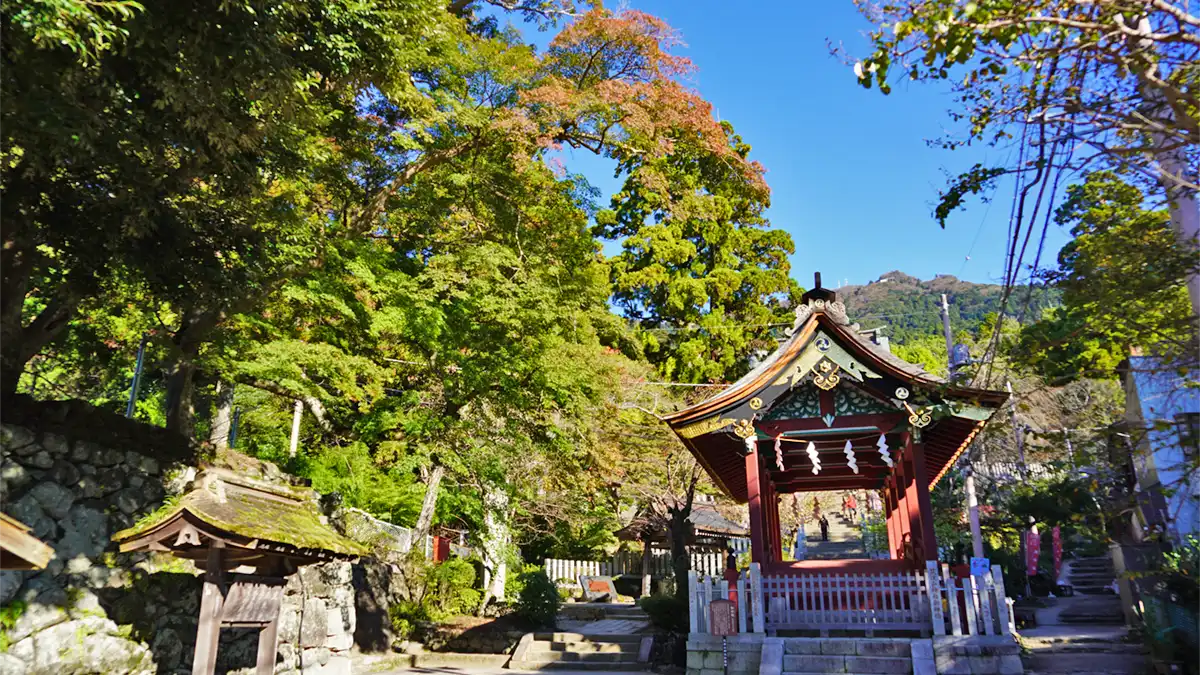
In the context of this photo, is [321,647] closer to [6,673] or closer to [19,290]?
[6,673]

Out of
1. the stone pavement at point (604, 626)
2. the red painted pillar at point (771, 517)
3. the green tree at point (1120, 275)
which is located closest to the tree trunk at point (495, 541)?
the stone pavement at point (604, 626)

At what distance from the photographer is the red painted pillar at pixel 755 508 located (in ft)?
36.9

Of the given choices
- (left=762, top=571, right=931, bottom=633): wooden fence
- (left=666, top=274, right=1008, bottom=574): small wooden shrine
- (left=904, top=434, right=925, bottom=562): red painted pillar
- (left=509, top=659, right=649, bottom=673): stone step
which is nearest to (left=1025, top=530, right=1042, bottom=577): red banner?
(left=666, top=274, right=1008, bottom=574): small wooden shrine

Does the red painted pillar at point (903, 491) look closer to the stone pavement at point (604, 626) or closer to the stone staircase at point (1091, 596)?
the stone pavement at point (604, 626)

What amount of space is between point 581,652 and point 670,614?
2.11m

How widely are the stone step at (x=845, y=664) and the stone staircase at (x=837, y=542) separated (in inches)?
867

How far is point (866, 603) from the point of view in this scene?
1047 centimetres

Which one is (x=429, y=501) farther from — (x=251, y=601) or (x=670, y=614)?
(x=251, y=601)

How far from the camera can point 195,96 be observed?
7.13m

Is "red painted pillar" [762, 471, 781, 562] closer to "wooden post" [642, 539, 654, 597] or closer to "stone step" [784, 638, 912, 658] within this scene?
"stone step" [784, 638, 912, 658]

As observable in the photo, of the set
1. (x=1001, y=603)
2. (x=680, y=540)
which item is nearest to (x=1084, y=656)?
(x=1001, y=603)

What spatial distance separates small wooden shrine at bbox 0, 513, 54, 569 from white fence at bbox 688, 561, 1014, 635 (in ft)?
26.2

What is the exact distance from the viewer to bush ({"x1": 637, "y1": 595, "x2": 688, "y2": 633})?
1544cm

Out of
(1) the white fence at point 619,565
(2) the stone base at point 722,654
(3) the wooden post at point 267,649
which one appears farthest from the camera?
(1) the white fence at point 619,565
